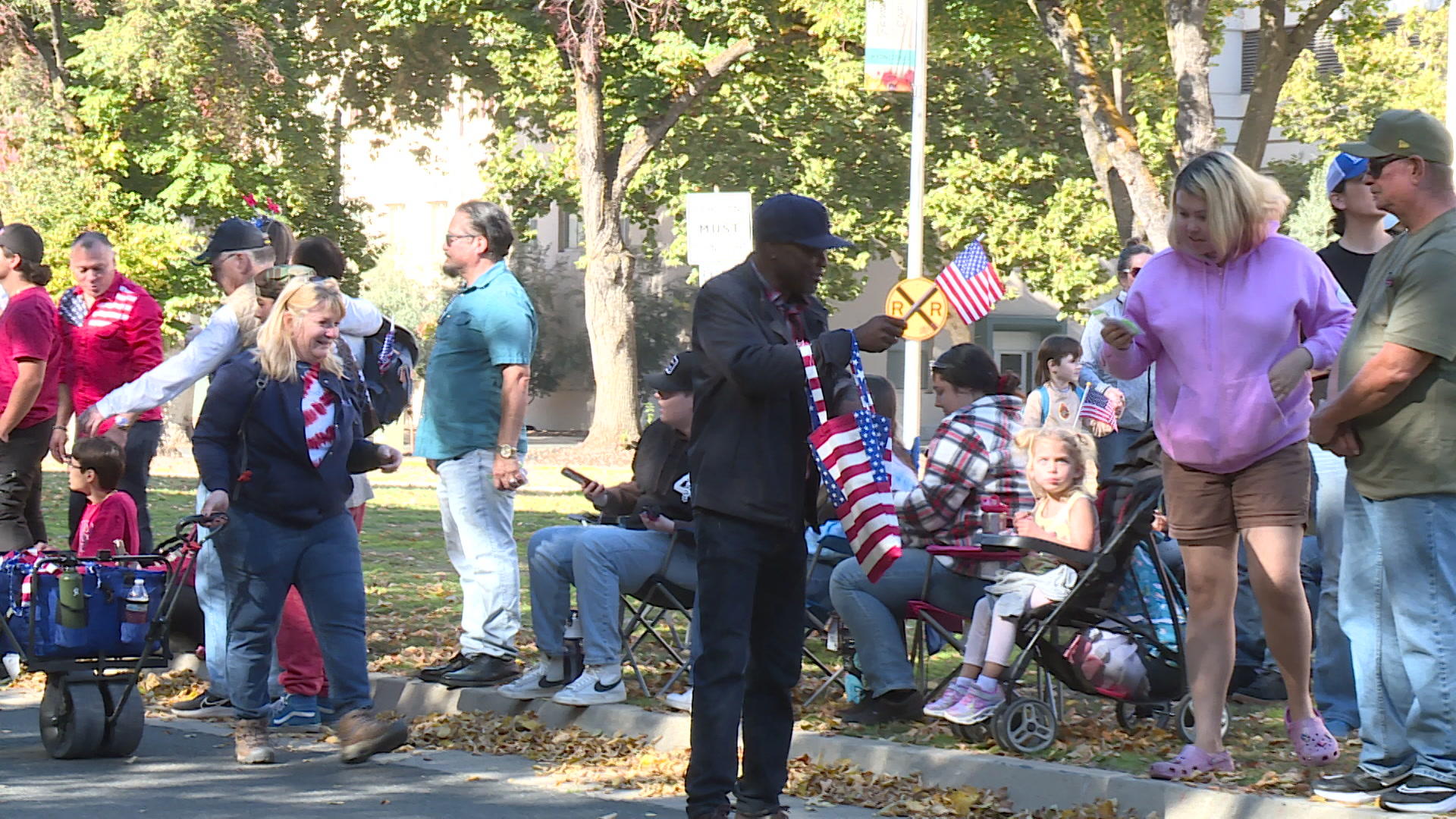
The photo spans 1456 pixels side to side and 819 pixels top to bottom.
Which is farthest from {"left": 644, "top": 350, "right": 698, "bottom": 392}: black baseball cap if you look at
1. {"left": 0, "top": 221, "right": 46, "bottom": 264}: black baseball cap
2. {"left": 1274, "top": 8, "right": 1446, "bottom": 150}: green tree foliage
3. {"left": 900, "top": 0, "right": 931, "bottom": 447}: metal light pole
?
{"left": 1274, "top": 8, "right": 1446, "bottom": 150}: green tree foliage

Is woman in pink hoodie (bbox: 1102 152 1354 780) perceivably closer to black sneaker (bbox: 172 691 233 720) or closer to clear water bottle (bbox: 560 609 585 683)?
clear water bottle (bbox: 560 609 585 683)

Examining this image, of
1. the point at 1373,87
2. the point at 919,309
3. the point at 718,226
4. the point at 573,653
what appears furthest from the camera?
the point at 1373,87

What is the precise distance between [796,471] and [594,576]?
2.39 m

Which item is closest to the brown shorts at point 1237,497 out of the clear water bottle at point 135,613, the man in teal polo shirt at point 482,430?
the man in teal polo shirt at point 482,430

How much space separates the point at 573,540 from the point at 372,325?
57.9 inches

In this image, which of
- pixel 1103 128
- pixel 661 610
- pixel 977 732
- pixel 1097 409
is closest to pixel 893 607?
pixel 977 732

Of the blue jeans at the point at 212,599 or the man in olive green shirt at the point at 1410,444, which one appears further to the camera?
the blue jeans at the point at 212,599

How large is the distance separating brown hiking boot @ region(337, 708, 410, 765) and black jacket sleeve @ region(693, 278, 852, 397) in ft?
7.35

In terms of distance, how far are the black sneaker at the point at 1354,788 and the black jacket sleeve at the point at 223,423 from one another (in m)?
4.17

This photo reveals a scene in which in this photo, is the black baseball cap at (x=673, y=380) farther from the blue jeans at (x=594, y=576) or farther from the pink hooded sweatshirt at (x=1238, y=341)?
the pink hooded sweatshirt at (x=1238, y=341)

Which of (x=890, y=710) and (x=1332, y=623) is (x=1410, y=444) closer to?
(x=1332, y=623)

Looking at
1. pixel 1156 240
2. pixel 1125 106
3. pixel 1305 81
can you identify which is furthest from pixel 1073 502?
Answer: pixel 1305 81

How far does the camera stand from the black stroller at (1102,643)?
7.45 meters

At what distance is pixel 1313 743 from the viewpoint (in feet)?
22.9
